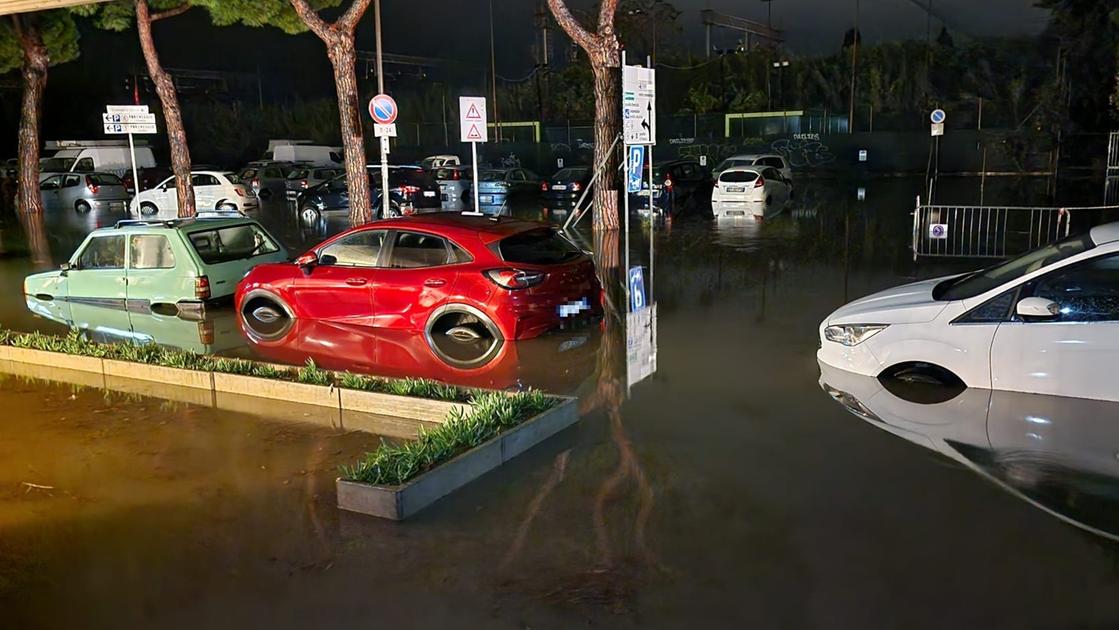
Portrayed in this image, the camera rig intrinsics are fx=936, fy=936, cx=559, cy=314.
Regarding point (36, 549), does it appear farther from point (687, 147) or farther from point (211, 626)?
point (687, 147)

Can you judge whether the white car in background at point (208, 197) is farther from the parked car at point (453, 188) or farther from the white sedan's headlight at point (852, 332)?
the white sedan's headlight at point (852, 332)

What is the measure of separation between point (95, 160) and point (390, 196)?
57.9 feet

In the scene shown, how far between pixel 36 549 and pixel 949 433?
6.36m

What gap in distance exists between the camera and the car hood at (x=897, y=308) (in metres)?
8.23

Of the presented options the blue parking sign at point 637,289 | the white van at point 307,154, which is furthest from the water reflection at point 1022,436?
the white van at point 307,154

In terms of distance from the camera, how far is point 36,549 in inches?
223

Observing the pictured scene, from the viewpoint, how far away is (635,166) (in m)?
19.0

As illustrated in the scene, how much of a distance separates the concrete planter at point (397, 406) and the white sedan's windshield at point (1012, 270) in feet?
14.8

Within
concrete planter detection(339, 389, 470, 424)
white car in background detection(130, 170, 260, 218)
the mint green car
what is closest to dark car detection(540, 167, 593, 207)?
white car in background detection(130, 170, 260, 218)

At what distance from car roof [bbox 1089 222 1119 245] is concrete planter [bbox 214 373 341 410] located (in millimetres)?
6530

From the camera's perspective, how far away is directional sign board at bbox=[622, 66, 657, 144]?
57.6ft

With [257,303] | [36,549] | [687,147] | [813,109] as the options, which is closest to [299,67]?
[687,147]

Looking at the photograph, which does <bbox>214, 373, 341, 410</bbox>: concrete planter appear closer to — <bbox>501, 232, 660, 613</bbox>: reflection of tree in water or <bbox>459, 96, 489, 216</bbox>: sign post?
<bbox>501, 232, 660, 613</bbox>: reflection of tree in water

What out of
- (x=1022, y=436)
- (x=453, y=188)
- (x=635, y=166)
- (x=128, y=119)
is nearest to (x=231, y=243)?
(x=128, y=119)
